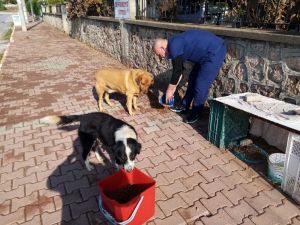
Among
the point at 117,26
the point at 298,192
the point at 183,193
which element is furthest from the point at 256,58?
the point at 117,26

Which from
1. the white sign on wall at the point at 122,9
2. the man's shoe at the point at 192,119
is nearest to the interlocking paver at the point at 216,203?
the man's shoe at the point at 192,119

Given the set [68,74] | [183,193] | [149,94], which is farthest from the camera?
[68,74]

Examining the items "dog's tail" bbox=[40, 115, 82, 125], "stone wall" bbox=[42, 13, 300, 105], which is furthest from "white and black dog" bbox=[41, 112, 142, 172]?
"stone wall" bbox=[42, 13, 300, 105]

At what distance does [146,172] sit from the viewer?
3.86m

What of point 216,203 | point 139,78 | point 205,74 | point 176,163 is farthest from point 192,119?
point 216,203

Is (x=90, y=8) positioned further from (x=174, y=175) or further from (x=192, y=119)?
(x=174, y=175)

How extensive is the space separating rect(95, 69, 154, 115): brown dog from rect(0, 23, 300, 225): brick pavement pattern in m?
0.52

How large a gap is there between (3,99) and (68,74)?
267 centimetres

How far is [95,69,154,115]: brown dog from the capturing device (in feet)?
16.9

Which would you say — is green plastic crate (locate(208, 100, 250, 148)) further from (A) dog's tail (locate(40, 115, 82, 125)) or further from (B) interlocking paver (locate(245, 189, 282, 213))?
(A) dog's tail (locate(40, 115, 82, 125))

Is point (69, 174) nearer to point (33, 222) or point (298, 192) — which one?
point (33, 222)

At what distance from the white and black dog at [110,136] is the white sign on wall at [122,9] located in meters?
6.00

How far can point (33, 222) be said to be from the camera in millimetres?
3053

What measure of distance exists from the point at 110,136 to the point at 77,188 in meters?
0.83
